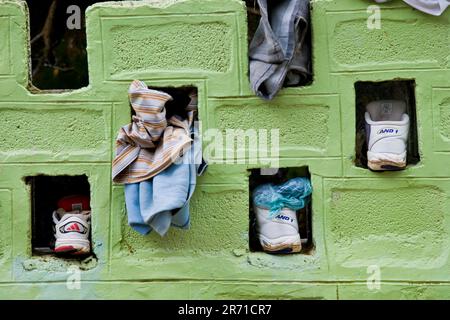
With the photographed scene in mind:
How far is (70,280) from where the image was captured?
6.86 feet

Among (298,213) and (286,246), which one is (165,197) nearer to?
(286,246)

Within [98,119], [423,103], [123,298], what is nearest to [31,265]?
[123,298]

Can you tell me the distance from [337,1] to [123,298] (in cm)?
103

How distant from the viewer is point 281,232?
2.06m

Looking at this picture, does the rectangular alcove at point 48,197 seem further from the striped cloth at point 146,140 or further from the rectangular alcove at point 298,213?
the rectangular alcove at point 298,213

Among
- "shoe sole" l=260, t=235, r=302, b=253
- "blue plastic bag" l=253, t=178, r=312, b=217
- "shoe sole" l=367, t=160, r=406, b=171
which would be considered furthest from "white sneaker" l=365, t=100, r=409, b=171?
"shoe sole" l=260, t=235, r=302, b=253

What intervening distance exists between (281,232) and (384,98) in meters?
0.58

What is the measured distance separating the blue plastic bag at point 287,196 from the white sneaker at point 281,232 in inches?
0.7

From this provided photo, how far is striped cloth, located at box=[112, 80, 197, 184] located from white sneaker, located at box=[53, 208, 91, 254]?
0.19m

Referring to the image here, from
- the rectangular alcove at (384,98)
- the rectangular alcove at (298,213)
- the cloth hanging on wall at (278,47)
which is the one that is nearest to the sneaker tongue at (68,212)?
the rectangular alcove at (298,213)

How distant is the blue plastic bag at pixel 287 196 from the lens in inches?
81.0

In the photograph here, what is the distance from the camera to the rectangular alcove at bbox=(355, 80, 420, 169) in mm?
2135

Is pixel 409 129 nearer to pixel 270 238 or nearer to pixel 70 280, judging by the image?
pixel 270 238

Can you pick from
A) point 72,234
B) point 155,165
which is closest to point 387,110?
point 155,165
